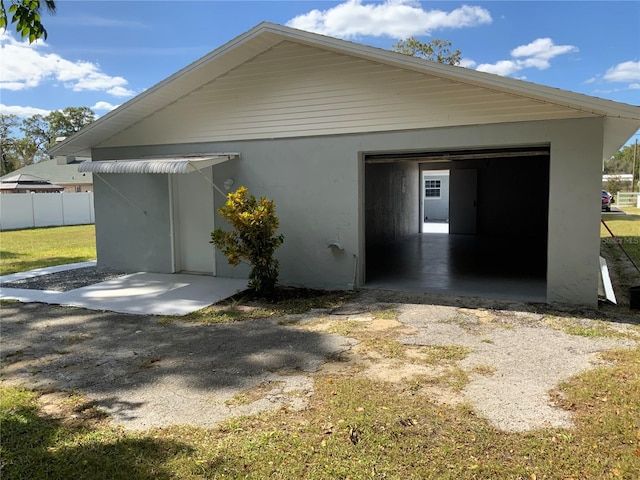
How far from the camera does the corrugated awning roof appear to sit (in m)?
7.98

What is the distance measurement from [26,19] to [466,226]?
58.3 ft

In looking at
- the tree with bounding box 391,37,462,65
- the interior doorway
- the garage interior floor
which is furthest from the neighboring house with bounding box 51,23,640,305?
the tree with bounding box 391,37,462,65

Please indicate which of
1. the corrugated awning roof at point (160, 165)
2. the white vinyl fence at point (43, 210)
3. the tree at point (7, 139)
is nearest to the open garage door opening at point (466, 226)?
the corrugated awning roof at point (160, 165)

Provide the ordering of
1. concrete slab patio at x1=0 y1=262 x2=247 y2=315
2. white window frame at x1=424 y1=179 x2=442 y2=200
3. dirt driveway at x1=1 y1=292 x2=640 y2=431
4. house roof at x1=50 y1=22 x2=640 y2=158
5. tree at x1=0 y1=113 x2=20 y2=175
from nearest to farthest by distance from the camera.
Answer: dirt driveway at x1=1 y1=292 x2=640 y2=431 < house roof at x1=50 y1=22 x2=640 y2=158 < concrete slab patio at x1=0 y1=262 x2=247 y2=315 < white window frame at x1=424 y1=179 x2=442 y2=200 < tree at x1=0 y1=113 x2=20 y2=175

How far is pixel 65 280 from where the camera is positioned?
9680 mm

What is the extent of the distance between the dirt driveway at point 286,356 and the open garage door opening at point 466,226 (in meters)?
1.81

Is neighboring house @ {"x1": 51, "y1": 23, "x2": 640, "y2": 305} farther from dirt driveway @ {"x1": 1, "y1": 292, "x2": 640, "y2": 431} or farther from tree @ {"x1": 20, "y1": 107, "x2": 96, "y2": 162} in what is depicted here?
tree @ {"x1": 20, "y1": 107, "x2": 96, "y2": 162}

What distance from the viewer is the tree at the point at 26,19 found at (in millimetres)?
3812

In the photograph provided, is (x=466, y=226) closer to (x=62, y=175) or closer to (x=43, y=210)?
(x=43, y=210)

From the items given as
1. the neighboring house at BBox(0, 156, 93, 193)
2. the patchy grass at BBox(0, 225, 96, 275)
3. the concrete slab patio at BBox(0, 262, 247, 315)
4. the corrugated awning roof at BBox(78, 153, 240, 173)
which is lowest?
the concrete slab patio at BBox(0, 262, 247, 315)

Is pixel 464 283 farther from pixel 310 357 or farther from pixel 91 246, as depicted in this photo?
pixel 91 246

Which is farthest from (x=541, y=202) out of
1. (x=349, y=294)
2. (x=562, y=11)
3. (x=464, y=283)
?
(x=349, y=294)

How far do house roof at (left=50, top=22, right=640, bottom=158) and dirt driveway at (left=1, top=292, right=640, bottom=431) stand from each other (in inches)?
115

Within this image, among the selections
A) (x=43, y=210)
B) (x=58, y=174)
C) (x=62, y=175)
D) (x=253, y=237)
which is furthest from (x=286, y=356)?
(x=58, y=174)
